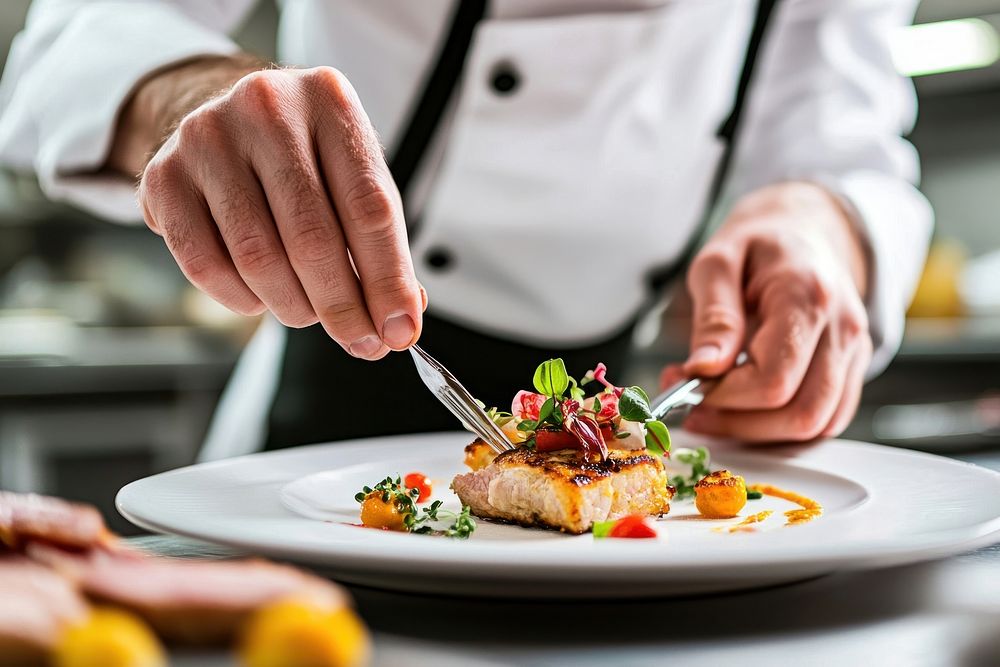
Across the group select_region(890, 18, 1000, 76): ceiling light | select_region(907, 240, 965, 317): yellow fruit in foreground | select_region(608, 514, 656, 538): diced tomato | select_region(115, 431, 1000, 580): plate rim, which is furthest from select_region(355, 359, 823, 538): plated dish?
select_region(907, 240, 965, 317): yellow fruit in foreground

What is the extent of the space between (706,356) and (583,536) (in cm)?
49

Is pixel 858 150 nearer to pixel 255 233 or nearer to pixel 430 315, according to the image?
pixel 430 315

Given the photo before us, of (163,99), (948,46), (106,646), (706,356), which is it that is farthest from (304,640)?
(948,46)

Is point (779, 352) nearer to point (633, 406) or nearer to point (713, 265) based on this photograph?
point (713, 265)

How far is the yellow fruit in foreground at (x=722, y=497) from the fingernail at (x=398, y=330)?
1.18 feet

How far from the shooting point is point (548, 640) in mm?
624

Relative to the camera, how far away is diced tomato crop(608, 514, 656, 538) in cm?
91

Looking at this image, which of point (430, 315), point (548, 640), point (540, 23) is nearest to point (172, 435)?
point (430, 315)

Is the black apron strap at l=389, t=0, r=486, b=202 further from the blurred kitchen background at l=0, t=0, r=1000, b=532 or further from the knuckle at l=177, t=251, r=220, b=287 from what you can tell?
the blurred kitchen background at l=0, t=0, r=1000, b=532

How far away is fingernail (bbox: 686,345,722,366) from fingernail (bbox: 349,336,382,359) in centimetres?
57

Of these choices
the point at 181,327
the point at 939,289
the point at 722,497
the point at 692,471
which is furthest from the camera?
the point at 181,327

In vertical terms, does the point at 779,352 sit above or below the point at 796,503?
above

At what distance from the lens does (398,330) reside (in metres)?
0.95

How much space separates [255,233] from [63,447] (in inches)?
126
